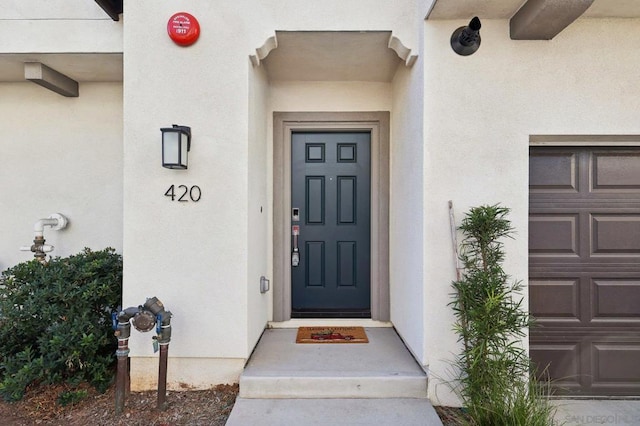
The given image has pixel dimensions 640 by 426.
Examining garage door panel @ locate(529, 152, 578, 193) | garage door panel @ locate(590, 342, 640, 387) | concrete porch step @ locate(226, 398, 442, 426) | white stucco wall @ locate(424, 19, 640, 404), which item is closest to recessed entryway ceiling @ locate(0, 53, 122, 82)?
white stucco wall @ locate(424, 19, 640, 404)

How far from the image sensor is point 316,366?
245cm

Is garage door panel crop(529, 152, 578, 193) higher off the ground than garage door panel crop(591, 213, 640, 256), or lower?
higher

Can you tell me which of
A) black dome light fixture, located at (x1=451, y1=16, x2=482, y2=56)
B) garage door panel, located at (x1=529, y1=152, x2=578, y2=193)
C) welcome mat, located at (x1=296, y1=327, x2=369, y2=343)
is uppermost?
black dome light fixture, located at (x1=451, y1=16, x2=482, y2=56)

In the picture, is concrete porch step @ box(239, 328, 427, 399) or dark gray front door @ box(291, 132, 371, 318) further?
dark gray front door @ box(291, 132, 371, 318)

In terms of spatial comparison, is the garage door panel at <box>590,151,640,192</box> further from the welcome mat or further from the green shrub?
the green shrub

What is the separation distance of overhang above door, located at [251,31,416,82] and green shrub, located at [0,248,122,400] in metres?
2.04

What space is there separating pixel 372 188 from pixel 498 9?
1.65m

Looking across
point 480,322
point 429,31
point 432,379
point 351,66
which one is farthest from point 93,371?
point 429,31

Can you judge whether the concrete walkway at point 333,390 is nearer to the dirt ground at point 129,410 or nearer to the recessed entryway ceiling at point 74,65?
→ the dirt ground at point 129,410

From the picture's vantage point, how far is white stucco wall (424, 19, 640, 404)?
2.33m

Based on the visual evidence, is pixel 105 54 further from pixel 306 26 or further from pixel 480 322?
pixel 480 322

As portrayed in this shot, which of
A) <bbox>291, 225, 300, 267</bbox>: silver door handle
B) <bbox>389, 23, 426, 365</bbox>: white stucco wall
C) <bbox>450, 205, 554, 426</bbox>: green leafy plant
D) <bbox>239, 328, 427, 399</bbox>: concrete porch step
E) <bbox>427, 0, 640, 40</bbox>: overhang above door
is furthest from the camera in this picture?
<bbox>291, 225, 300, 267</bbox>: silver door handle

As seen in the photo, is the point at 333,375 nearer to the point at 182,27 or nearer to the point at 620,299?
the point at 620,299

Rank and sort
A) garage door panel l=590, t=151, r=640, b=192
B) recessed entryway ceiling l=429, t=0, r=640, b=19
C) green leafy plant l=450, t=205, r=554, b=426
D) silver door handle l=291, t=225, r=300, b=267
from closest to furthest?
green leafy plant l=450, t=205, r=554, b=426 → recessed entryway ceiling l=429, t=0, r=640, b=19 → garage door panel l=590, t=151, r=640, b=192 → silver door handle l=291, t=225, r=300, b=267
